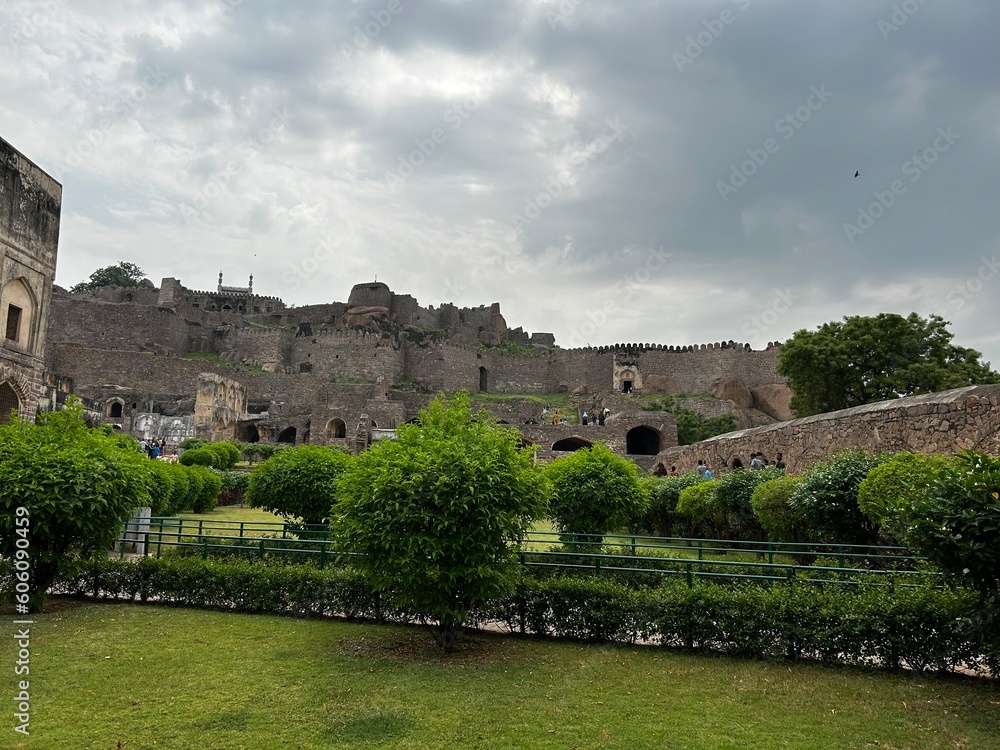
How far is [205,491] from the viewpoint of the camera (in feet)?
65.7

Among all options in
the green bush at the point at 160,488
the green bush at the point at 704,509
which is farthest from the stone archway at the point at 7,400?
the green bush at the point at 704,509

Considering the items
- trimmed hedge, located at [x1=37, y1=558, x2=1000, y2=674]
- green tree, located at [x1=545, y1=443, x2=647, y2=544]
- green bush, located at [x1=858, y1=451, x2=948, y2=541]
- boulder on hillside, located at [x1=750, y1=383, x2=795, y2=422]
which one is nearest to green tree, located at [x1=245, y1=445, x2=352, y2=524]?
trimmed hedge, located at [x1=37, y1=558, x2=1000, y2=674]

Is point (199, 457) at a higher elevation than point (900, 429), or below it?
higher

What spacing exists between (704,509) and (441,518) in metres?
10.1

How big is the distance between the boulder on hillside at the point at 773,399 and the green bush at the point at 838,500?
4181 centimetres

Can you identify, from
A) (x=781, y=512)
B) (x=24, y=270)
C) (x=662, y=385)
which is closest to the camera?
(x=781, y=512)

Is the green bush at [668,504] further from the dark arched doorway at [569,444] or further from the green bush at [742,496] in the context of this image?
the dark arched doorway at [569,444]

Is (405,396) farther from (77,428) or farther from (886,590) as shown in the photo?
(886,590)

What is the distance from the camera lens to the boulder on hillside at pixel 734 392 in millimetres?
52219

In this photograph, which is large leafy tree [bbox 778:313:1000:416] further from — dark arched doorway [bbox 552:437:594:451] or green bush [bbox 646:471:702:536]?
green bush [bbox 646:471:702:536]

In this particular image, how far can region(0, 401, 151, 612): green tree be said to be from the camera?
333 inches

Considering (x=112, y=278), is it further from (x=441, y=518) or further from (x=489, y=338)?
(x=441, y=518)

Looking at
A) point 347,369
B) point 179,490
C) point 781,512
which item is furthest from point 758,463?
point 347,369

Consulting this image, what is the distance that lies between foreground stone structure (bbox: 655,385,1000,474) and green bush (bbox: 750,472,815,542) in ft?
5.49
